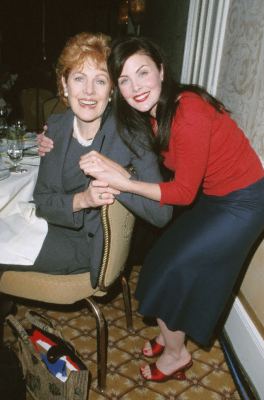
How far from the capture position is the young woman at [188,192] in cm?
145

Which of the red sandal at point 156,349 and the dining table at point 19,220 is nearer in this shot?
the dining table at point 19,220

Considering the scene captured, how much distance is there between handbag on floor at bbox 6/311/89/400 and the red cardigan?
2.60ft

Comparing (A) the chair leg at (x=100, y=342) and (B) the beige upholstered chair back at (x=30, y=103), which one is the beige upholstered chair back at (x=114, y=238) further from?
(B) the beige upholstered chair back at (x=30, y=103)

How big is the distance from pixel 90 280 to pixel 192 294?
46 centimetres

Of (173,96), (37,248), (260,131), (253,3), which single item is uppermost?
(253,3)

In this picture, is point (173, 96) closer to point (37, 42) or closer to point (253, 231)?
point (253, 231)

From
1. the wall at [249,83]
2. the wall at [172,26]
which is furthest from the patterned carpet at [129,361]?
the wall at [172,26]

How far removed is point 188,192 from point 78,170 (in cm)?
56

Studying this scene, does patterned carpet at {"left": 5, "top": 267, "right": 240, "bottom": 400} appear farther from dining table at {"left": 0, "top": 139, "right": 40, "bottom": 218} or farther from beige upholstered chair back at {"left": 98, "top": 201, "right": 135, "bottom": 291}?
dining table at {"left": 0, "top": 139, "right": 40, "bottom": 218}

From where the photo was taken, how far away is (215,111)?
1515 millimetres

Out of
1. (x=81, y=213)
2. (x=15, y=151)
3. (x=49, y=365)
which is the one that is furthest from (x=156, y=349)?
(x=15, y=151)

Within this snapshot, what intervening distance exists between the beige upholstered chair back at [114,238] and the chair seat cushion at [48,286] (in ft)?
0.31

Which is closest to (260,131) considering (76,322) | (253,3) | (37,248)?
(253,3)

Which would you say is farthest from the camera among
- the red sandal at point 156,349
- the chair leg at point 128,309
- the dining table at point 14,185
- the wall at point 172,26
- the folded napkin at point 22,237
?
the wall at point 172,26
